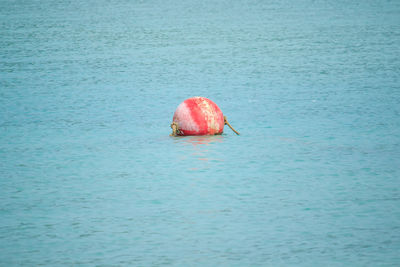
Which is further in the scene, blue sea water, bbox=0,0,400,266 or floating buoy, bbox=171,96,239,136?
floating buoy, bbox=171,96,239,136

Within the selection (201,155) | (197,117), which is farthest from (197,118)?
(201,155)

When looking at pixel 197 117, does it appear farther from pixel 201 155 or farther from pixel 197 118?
pixel 201 155

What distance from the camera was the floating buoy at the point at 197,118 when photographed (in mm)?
11484

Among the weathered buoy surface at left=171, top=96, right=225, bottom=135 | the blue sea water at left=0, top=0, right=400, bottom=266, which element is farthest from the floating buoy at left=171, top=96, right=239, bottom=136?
the blue sea water at left=0, top=0, right=400, bottom=266

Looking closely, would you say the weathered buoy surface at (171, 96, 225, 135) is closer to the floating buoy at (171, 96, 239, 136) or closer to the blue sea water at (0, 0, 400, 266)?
the floating buoy at (171, 96, 239, 136)

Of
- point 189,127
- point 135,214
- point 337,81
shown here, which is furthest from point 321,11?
point 135,214

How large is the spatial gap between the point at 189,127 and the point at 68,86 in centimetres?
634

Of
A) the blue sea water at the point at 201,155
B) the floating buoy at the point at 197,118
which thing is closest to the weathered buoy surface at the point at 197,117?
the floating buoy at the point at 197,118

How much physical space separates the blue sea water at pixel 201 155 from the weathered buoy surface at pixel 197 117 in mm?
189

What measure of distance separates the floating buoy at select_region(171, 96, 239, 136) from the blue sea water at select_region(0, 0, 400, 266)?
0.61 ft

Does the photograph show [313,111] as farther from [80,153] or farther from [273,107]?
[80,153]

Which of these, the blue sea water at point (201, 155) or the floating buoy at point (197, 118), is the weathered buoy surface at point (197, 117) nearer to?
the floating buoy at point (197, 118)

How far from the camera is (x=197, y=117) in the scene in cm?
1150

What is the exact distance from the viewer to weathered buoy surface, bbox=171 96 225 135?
37.7 feet
